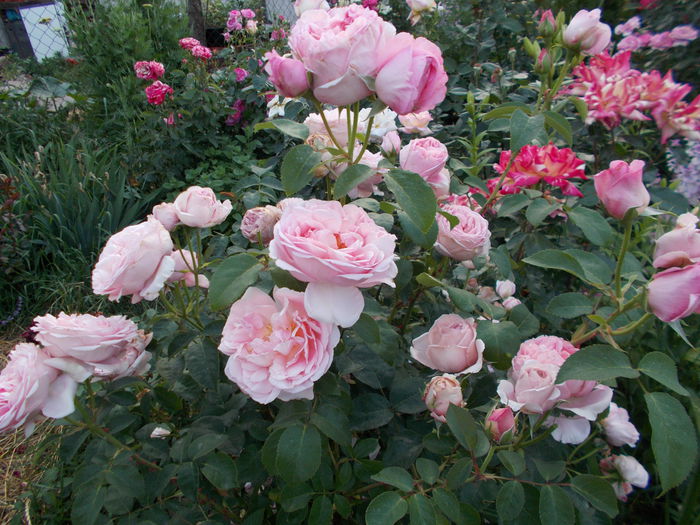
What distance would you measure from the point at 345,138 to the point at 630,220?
0.47 metres

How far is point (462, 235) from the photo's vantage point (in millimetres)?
731

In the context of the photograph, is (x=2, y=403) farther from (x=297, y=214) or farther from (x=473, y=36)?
(x=473, y=36)

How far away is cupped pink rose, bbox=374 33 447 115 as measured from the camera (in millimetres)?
546

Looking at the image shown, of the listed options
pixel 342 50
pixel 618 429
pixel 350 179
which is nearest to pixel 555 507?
pixel 618 429

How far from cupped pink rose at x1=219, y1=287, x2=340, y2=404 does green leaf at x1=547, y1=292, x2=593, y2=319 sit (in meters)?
0.37

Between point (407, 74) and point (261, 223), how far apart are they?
323 millimetres

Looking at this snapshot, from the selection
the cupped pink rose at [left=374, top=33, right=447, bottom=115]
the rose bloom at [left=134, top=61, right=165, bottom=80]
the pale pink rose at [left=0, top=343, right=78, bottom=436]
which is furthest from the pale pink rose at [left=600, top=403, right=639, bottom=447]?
the rose bloom at [left=134, top=61, right=165, bottom=80]

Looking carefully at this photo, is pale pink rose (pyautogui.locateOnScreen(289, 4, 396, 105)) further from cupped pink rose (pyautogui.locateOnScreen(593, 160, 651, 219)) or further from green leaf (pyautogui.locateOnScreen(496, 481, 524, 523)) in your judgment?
green leaf (pyautogui.locateOnScreen(496, 481, 524, 523))

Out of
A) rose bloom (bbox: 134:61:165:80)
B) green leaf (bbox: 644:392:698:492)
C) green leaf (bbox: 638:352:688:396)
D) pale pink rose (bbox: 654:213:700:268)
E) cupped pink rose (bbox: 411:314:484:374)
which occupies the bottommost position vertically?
rose bloom (bbox: 134:61:165:80)

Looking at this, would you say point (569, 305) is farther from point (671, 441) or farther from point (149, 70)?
point (149, 70)

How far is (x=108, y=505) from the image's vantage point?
2.46 ft

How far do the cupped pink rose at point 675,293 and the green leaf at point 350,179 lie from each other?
369 millimetres

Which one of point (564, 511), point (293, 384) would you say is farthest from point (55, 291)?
point (564, 511)

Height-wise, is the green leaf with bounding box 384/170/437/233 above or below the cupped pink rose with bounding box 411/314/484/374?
above
